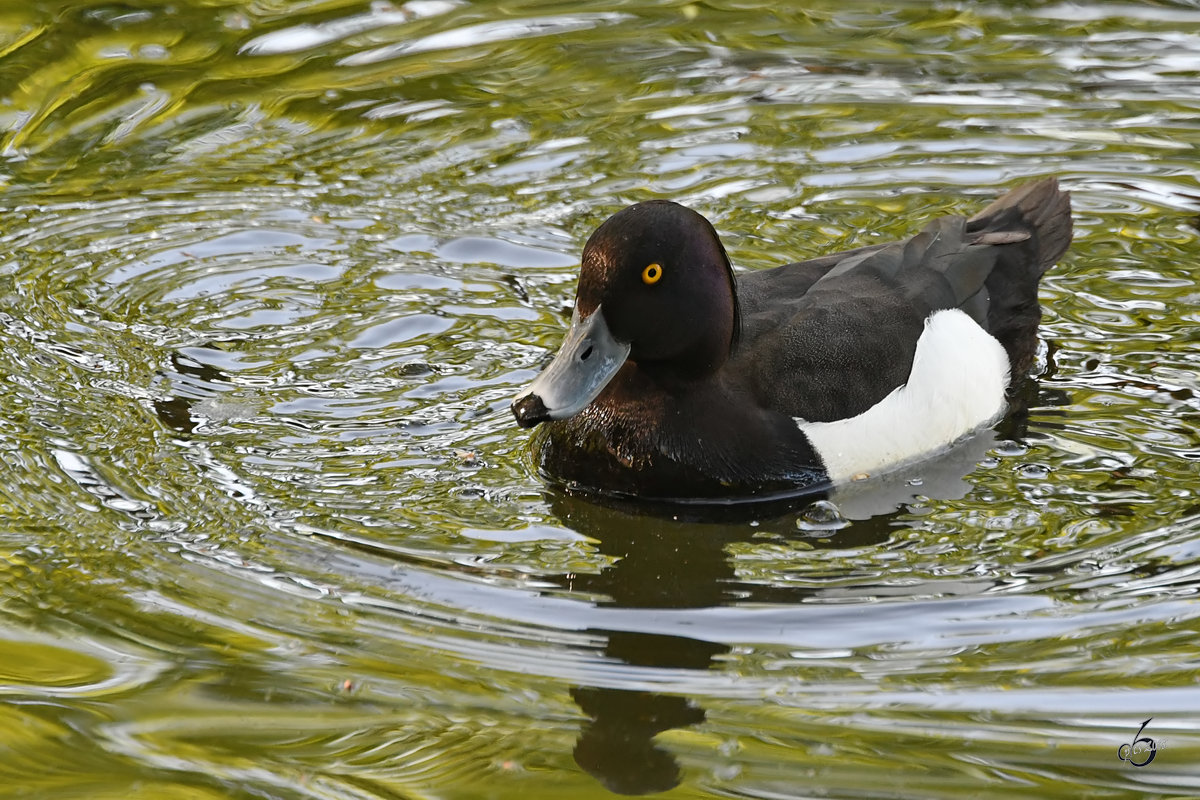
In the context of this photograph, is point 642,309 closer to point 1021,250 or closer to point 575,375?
point 575,375

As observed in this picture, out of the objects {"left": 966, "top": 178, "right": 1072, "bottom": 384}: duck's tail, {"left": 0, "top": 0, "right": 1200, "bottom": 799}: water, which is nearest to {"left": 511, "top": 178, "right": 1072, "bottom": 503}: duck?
{"left": 0, "top": 0, "right": 1200, "bottom": 799}: water

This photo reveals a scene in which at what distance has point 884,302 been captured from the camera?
6.94m

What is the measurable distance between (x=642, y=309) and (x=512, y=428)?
96 centimetres

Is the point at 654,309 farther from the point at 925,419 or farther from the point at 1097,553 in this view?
the point at 1097,553

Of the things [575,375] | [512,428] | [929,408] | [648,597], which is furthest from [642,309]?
[929,408]

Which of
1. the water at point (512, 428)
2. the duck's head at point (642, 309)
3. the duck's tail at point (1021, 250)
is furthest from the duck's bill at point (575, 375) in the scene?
the duck's tail at point (1021, 250)

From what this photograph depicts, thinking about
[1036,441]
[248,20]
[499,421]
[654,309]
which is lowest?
[1036,441]

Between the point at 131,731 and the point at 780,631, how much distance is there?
202 cm

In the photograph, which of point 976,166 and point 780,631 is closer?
point 780,631

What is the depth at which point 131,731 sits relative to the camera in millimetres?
4676

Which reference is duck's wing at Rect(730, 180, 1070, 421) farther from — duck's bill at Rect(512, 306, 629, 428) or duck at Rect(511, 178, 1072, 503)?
duck's bill at Rect(512, 306, 629, 428)

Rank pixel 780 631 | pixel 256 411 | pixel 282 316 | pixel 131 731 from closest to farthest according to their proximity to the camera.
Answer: pixel 131 731
pixel 780 631
pixel 256 411
pixel 282 316

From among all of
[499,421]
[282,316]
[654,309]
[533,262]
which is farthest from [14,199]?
[654,309]

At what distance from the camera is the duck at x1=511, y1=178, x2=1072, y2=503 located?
20.3 ft
